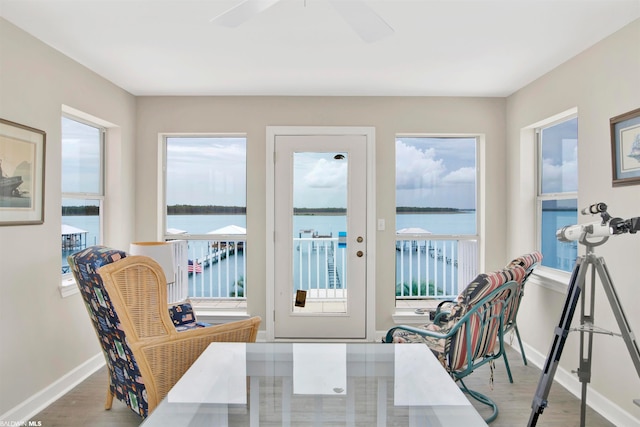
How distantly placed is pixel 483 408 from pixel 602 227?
139 centimetres

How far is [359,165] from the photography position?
3.54 metres

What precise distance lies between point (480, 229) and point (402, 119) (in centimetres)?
138

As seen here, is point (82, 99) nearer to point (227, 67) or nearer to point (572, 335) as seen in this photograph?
point (227, 67)

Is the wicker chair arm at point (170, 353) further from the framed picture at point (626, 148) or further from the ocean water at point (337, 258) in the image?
the framed picture at point (626, 148)

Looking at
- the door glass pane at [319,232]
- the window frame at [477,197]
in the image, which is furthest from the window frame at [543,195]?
the door glass pane at [319,232]

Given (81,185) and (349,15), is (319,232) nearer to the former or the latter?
(81,185)

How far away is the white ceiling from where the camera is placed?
6.60ft

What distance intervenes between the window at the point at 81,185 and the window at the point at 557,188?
395 cm

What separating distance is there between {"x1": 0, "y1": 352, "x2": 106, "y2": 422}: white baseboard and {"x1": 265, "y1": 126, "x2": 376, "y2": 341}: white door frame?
1477mm

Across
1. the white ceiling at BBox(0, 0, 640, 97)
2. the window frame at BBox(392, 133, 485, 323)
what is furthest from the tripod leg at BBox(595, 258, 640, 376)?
the window frame at BBox(392, 133, 485, 323)

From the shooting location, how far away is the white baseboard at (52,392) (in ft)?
7.16

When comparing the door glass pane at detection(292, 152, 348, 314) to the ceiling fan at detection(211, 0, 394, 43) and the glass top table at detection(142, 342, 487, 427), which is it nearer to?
the glass top table at detection(142, 342, 487, 427)

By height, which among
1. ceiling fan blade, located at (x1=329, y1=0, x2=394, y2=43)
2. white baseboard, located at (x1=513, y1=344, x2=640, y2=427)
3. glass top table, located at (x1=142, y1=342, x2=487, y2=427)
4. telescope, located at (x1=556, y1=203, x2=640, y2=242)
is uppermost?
ceiling fan blade, located at (x1=329, y1=0, x2=394, y2=43)

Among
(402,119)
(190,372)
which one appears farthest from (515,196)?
(190,372)
